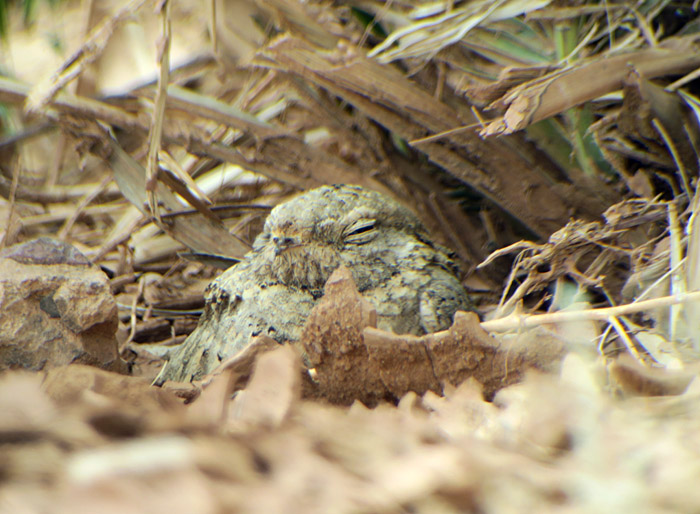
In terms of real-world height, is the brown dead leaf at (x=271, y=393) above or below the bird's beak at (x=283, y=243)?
below

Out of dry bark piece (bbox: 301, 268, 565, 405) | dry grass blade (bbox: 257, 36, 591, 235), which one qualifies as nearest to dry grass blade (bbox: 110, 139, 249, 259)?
dry grass blade (bbox: 257, 36, 591, 235)

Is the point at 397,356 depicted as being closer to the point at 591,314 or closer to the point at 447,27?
the point at 591,314

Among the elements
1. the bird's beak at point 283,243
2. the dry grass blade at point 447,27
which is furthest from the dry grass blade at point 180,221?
the dry grass blade at point 447,27

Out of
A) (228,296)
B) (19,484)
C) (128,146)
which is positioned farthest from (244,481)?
(128,146)

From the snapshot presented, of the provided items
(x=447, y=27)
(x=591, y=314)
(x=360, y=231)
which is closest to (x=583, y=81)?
(x=447, y=27)

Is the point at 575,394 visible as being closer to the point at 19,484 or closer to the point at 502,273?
the point at 19,484

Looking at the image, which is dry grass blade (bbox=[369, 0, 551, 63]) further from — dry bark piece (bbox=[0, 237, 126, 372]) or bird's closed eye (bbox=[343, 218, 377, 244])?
dry bark piece (bbox=[0, 237, 126, 372])

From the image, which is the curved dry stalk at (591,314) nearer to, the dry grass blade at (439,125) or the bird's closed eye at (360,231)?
the bird's closed eye at (360,231)
